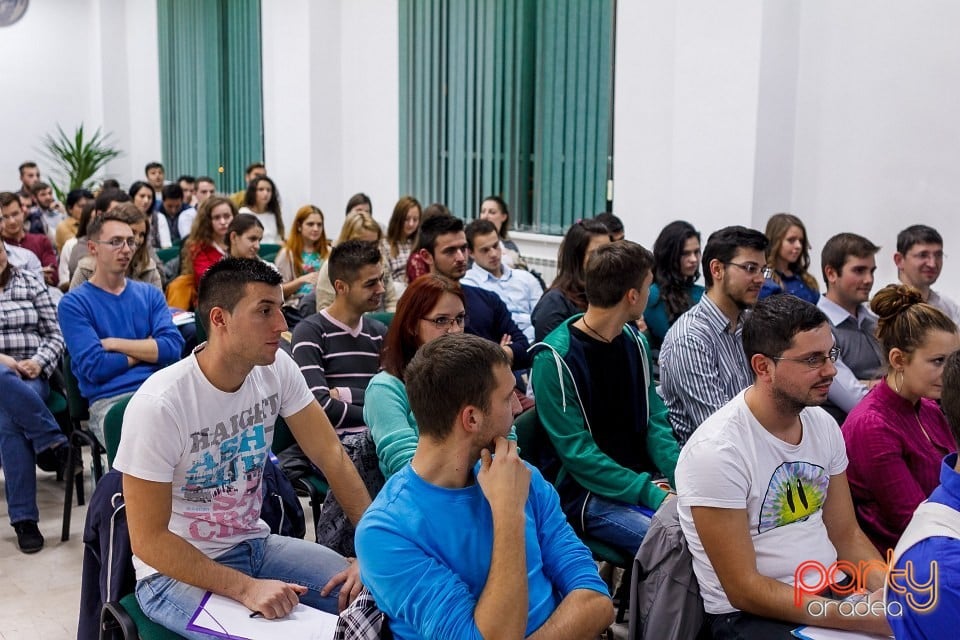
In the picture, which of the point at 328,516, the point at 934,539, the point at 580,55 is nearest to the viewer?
the point at 934,539

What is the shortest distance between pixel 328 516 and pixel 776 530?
1109 mm

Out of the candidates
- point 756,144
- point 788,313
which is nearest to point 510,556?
point 788,313

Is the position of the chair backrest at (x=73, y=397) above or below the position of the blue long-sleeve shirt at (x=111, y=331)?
below

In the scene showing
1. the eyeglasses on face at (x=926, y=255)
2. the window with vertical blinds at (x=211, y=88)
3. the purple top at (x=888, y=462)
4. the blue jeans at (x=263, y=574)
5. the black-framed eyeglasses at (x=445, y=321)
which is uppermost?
the window with vertical blinds at (x=211, y=88)

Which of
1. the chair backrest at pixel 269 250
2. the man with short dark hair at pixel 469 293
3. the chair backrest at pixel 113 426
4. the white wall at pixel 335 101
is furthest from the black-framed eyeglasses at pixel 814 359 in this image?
the white wall at pixel 335 101

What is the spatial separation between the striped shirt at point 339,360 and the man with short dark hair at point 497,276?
4.78 ft

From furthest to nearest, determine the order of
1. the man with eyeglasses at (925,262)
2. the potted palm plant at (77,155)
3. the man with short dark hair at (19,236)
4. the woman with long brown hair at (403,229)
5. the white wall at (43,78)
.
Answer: the white wall at (43,78) < the potted palm plant at (77,155) < the man with short dark hair at (19,236) < the woman with long brown hair at (403,229) < the man with eyeglasses at (925,262)

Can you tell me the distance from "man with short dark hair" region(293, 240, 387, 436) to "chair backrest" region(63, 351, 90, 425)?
114 centimetres

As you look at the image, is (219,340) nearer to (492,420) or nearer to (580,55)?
(492,420)

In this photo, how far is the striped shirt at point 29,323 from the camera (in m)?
4.10

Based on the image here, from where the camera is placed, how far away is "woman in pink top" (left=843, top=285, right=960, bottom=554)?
2498 mm

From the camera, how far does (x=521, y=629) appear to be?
166 cm

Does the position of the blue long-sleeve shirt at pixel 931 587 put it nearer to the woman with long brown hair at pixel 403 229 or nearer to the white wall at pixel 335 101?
the woman with long brown hair at pixel 403 229

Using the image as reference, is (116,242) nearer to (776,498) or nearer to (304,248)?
(304,248)
